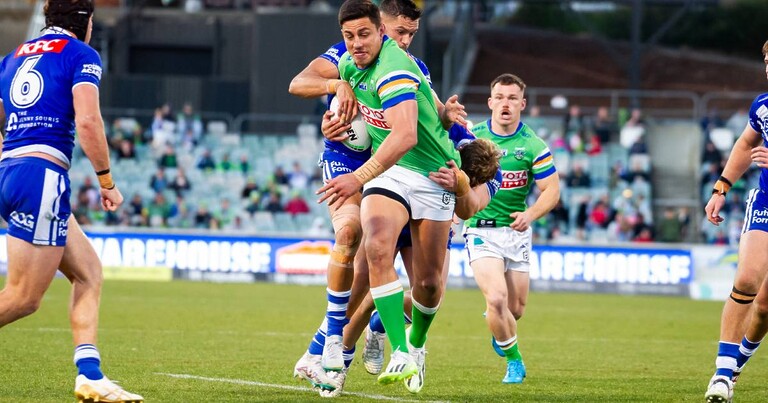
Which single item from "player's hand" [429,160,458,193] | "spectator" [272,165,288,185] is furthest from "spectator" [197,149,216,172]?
"player's hand" [429,160,458,193]

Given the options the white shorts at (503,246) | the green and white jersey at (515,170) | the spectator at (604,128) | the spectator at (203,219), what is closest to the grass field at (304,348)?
the white shorts at (503,246)

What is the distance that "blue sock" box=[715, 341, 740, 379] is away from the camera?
832cm

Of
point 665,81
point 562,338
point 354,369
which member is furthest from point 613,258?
point 665,81

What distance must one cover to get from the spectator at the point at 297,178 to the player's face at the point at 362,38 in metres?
22.0

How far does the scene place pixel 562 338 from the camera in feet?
49.6

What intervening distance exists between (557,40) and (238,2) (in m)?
21.2

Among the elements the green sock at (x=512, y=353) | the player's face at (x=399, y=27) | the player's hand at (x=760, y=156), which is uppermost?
the player's face at (x=399, y=27)

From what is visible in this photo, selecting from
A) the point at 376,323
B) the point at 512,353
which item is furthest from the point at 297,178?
the point at 376,323

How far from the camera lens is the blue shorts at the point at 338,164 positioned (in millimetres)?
8789

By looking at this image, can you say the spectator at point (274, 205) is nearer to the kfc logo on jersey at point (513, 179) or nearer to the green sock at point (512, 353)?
the kfc logo on jersey at point (513, 179)

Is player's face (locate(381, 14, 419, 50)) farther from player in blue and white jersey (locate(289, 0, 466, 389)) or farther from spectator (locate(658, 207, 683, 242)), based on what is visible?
spectator (locate(658, 207, 683, 242))

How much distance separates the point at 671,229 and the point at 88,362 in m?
22.8

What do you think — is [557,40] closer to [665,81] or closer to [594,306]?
[665,81]

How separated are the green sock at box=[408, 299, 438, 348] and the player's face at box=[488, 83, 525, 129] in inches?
118
